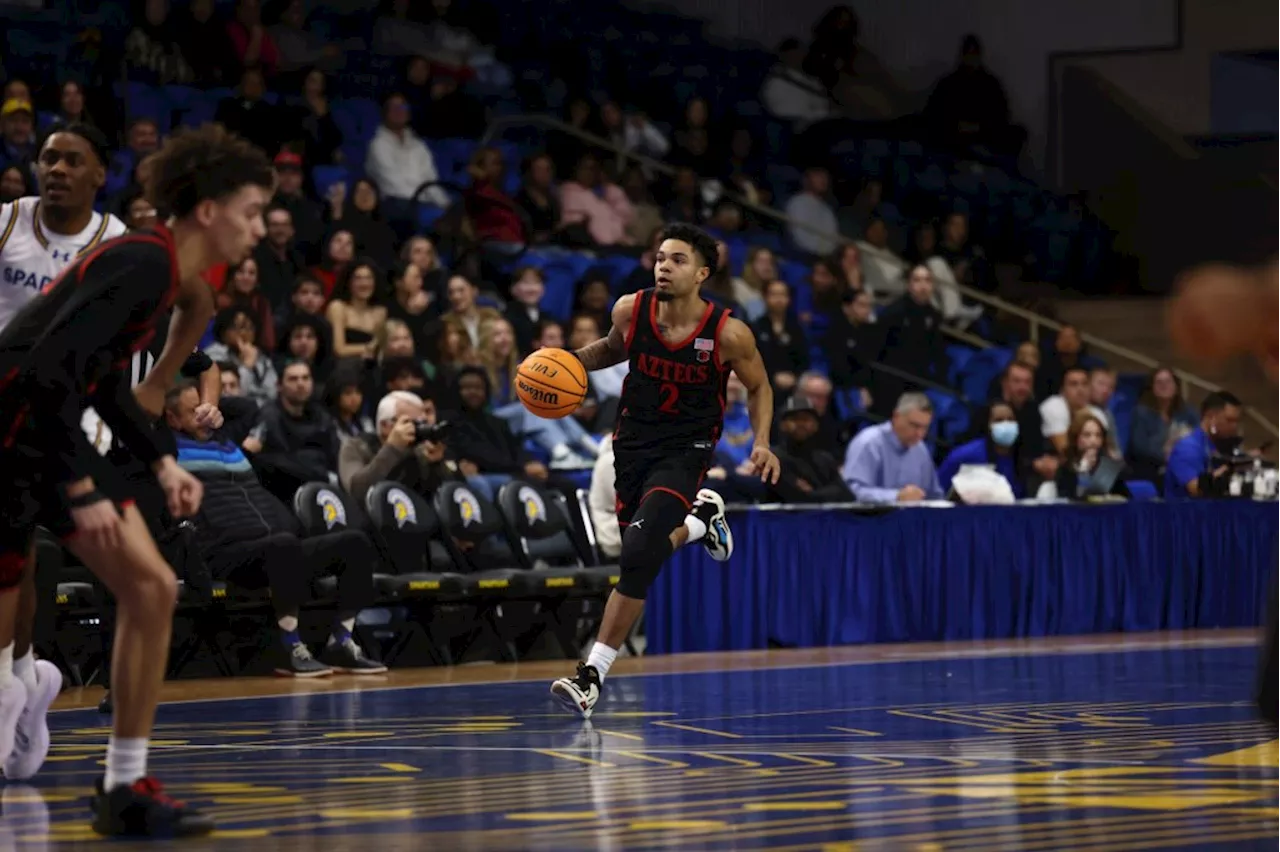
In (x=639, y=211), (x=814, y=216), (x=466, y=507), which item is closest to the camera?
(x=466, y=507)

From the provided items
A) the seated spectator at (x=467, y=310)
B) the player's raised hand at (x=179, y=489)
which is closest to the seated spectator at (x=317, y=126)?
the seated spectator at (x=467, y=310)

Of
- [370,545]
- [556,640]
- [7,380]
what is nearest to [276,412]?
[370,545]

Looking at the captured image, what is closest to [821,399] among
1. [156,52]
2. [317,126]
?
[317,126]

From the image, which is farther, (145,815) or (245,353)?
(245,353)

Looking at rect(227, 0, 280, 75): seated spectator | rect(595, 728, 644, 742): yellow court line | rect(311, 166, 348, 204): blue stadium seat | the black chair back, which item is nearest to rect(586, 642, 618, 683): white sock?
rect(595, 728, 644, 742): yellow court line

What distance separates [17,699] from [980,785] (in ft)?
8.98

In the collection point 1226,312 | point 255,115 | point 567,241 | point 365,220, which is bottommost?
point 1226,312

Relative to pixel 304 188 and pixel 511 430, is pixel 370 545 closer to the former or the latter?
pixel 511 430

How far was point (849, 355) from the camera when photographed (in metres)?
15.6

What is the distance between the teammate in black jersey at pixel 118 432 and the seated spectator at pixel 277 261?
7.63m

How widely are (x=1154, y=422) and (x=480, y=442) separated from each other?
5.80 m

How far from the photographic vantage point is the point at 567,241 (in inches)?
615

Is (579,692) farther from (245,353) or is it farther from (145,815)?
(245,353)

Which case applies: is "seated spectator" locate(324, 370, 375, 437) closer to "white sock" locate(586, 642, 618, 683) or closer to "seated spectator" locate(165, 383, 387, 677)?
"seated spectator" locate(165, 383, 387, 677)
